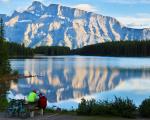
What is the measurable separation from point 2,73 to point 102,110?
5997 cm

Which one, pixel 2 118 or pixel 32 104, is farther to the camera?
pixel 32 104

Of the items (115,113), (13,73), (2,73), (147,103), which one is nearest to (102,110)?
(115,113)

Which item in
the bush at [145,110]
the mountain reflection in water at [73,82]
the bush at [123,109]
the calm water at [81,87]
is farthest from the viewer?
the mountain reflection in water at [73,82]

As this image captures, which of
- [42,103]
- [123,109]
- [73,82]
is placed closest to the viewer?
[123,109]

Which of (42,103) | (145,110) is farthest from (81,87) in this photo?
(145,110)

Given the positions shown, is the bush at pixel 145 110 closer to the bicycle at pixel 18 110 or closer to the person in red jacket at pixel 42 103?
the person in red jacket at pixel 42 103

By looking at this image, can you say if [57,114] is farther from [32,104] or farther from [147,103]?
[147,103]

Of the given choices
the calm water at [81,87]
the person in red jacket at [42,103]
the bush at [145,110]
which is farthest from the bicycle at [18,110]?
the calm water at [81,87]

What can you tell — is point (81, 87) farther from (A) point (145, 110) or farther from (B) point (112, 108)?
(A) point (145, 110)

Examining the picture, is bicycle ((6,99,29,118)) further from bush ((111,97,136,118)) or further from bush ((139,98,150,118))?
bush ((139,98,150,118))

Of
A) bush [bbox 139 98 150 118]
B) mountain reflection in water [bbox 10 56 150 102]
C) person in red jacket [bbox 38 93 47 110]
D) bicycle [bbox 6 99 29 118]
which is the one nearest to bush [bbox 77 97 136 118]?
bush [bbox 139 98 150 118]

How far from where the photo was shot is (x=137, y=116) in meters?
22.0

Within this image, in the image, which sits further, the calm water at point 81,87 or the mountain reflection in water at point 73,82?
the mountain reflection in water at point 73,82

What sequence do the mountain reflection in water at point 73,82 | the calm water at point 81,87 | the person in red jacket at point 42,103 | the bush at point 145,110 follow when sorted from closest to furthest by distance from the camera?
the bush at point 145,110, the person in red jacket at point 42,103, the calm water at point 81,87, the mountain reflection in water at point 73,82
